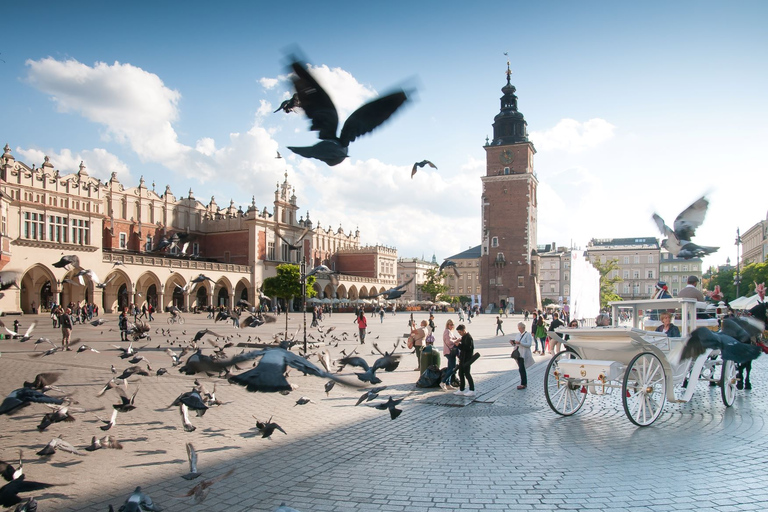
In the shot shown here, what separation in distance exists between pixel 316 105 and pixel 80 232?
1807 inches

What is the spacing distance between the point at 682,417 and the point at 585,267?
843 inches

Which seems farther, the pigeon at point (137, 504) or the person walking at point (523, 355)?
the person walking at point (523, 355)

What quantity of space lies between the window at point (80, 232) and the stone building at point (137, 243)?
78mm

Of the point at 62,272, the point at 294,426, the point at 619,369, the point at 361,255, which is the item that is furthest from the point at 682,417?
the point at 361,255

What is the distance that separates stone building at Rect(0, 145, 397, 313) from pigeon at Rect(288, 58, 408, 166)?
2072cm

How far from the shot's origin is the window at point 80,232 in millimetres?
43500

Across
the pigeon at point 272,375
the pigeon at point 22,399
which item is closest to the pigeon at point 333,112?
the pigeon at point 272,375

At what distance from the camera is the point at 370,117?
4801 mm

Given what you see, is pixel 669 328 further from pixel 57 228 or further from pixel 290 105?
pixel 57 228

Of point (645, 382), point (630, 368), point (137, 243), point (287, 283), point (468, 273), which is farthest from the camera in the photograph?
point (468, 273)

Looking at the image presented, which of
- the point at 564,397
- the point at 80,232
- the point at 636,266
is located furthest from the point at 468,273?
the point at 564,397

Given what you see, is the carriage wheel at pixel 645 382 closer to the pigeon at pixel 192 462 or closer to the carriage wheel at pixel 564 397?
the carriage wheel at pixel 564 397

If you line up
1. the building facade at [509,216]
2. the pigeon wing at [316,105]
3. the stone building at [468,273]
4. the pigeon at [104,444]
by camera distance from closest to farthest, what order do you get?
the pigeon wing at [316,105]
the pigeon at [104,444]
the building facade at [509,216]
the stone building at [468,273]

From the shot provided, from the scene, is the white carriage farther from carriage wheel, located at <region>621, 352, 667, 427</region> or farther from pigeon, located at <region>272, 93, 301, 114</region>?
pigeon, located at <region>272, 93, 301, 114</region>
